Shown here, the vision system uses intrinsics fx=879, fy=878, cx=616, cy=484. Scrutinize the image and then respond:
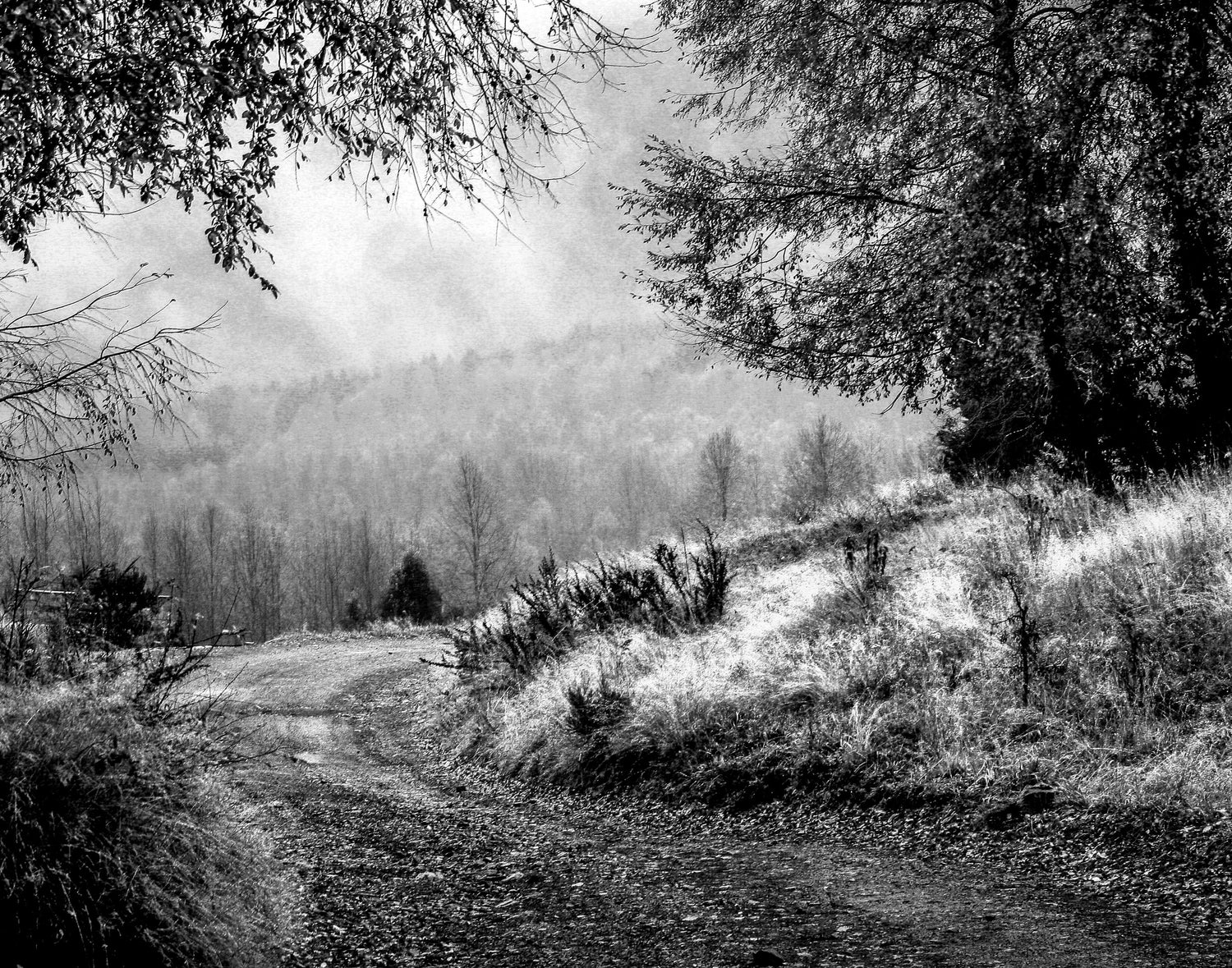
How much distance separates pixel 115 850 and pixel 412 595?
30333 mm

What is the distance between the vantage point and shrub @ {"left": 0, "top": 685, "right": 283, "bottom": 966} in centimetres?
284

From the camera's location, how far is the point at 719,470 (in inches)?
1857

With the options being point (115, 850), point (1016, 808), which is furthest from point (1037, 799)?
point (115, 850)

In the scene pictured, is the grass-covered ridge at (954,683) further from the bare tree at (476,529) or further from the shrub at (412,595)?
the bare tree at (476,529)

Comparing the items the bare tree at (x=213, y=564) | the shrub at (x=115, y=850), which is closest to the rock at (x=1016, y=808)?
the shrub at (x=115, y=850)

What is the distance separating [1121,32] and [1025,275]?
7.28 ft

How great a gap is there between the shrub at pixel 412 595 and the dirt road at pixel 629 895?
26084 millimetres

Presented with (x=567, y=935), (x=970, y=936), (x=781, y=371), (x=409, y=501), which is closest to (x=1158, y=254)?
(x=781, y=371)

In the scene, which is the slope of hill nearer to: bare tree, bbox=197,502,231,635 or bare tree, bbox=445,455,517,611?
bare tree, bbox=445,455,517,611

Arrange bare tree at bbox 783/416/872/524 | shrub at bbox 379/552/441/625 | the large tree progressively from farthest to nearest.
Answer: bare tree at bbox 783/416/872/524 → shrub at bbox 379/552/441/625 → the large tree

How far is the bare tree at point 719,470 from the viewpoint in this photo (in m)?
46.9

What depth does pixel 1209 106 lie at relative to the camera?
7426 mm

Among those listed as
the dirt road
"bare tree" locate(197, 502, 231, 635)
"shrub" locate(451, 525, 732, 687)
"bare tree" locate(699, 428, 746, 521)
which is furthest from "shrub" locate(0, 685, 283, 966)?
"bare tree" locate(197, 502, 231, 635)

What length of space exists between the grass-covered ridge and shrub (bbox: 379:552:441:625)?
79.3ft
